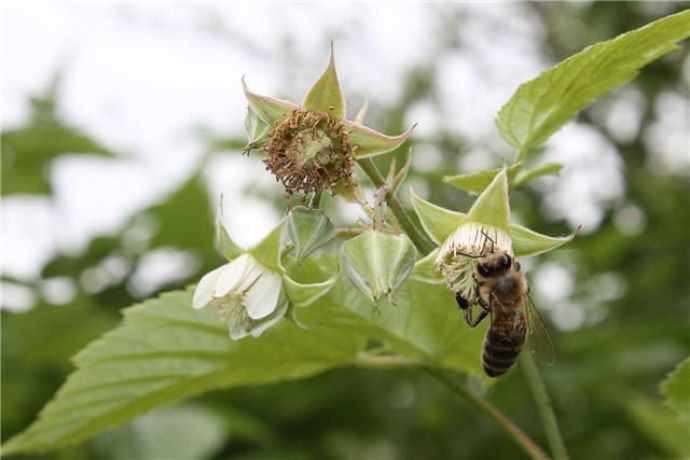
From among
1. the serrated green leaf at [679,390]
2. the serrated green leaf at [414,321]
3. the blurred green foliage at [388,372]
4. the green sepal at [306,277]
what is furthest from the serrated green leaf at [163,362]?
the blurred green foliage at [388,372]

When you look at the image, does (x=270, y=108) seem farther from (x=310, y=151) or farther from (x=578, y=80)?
(x=578, y=80)

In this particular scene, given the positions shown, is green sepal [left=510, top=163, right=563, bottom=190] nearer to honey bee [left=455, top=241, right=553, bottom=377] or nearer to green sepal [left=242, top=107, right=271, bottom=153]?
honey bee [left=455, top=241, right=553, bottom=377]

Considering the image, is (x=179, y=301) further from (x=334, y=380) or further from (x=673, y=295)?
(x=673, y=295)

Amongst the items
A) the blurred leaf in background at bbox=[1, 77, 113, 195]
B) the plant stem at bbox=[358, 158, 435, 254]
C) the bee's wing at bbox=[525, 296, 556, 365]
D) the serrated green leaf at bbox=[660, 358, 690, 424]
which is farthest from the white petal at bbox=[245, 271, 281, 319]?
the blurred leaf in background at bbox=[1, 77, 113, 195]

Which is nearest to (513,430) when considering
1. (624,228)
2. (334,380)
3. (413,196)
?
(413,196)

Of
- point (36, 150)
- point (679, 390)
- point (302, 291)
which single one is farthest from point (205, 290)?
point (36, 150)

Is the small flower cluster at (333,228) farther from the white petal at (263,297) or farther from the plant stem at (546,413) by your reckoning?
the plant stem at (546,413)
